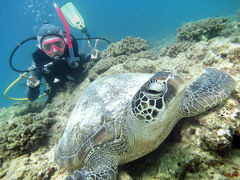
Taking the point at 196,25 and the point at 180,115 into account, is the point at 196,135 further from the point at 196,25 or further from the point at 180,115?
the point at 196,25

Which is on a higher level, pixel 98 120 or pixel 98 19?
pixel 98 19

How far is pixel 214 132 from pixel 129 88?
3.93 ft

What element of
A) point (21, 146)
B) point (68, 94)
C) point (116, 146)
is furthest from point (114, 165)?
point (68, 94)

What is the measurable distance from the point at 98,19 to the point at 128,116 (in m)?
97.3

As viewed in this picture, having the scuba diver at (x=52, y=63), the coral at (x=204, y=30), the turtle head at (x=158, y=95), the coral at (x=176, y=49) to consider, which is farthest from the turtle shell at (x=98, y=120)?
the coral at (x=204, y=30)

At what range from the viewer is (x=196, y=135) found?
63.6 inches

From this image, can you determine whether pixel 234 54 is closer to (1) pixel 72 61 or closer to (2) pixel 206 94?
(2) pixel 206 94

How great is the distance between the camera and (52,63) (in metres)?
4.34

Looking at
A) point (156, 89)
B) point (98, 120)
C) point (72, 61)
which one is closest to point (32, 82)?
point (72, 61)

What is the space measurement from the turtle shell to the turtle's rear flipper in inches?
28.7

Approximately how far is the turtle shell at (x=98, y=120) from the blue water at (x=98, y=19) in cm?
614

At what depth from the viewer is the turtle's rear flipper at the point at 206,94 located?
1.59m

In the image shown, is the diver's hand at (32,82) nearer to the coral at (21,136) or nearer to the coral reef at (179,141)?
the coral reef at (179,141)

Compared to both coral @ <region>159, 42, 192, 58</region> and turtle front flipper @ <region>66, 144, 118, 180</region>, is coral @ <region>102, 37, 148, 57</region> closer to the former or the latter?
coral @ <region>159, 42, 192, 58</region>
